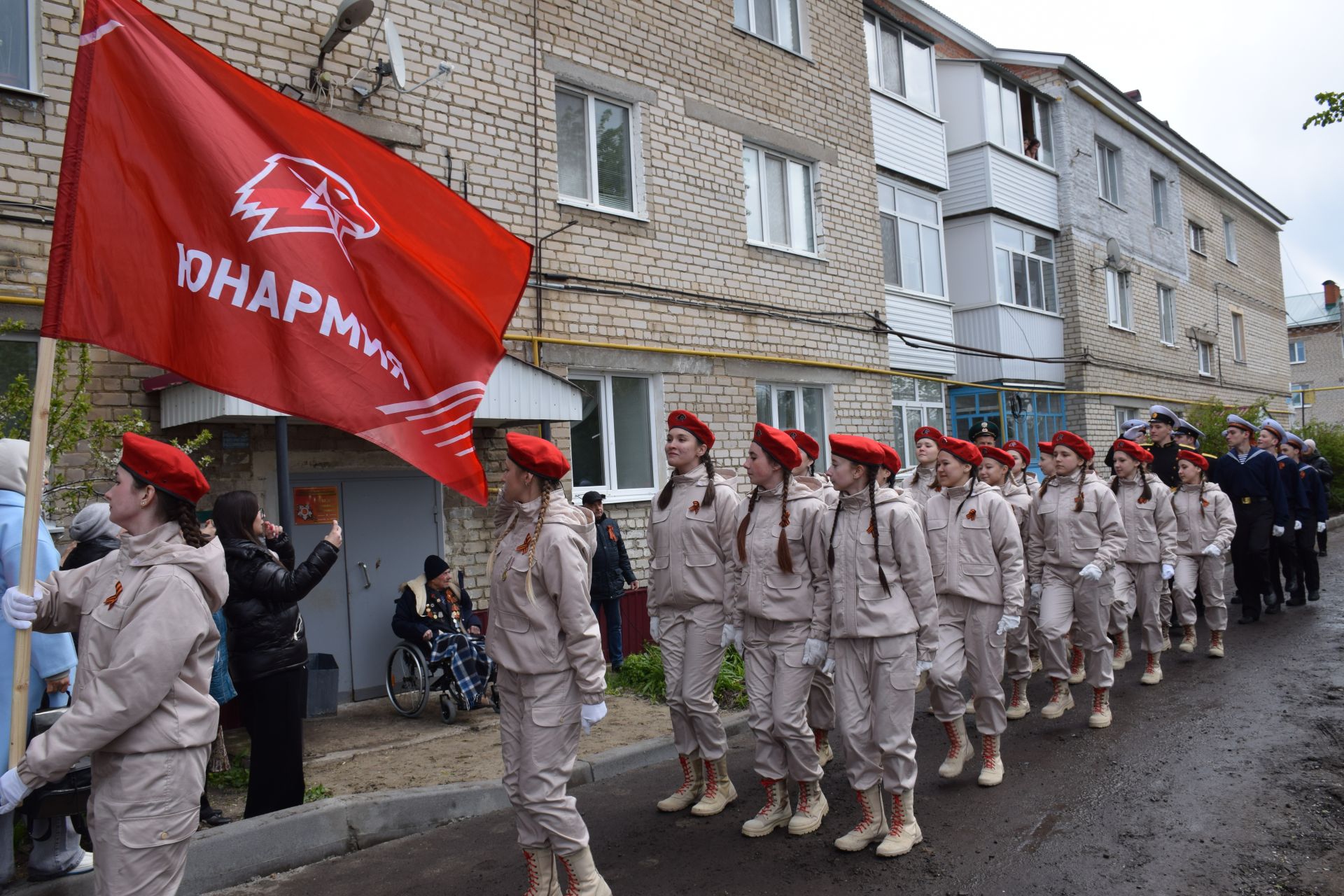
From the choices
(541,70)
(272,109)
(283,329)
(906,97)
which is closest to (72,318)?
(283,329)

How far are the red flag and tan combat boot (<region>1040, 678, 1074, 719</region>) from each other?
16.5 ft

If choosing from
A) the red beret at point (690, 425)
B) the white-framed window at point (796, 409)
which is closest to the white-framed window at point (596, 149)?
the white-framed window at point (796, 409)

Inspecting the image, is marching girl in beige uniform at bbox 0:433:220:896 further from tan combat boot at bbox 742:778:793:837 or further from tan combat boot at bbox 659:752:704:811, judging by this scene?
tan combat boot at bbox 659:752:704:811

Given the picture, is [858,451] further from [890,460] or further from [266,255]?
[266,255]

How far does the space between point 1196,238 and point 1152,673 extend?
2431cm

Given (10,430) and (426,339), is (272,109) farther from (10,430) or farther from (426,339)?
(10,430)

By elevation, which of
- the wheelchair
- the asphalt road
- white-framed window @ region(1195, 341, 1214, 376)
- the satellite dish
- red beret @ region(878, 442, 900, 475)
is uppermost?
the satellite dish

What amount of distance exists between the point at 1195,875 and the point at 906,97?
15017 millimetres

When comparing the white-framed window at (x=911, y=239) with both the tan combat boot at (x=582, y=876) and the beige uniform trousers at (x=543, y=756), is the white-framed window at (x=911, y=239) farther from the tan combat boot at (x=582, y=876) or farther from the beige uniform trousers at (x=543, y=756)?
the tan combat boot at (x=582, y=876)

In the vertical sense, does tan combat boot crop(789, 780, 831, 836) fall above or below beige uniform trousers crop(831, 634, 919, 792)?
below

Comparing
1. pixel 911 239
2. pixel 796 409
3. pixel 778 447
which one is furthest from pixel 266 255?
pixel 911 239

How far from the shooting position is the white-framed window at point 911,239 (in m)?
16.4

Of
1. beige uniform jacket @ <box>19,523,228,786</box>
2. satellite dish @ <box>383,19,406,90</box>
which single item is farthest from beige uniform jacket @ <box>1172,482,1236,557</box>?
beige uniform jacket @ <box>19,523,228,786</box>

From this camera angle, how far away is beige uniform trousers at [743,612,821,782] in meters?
5.23
